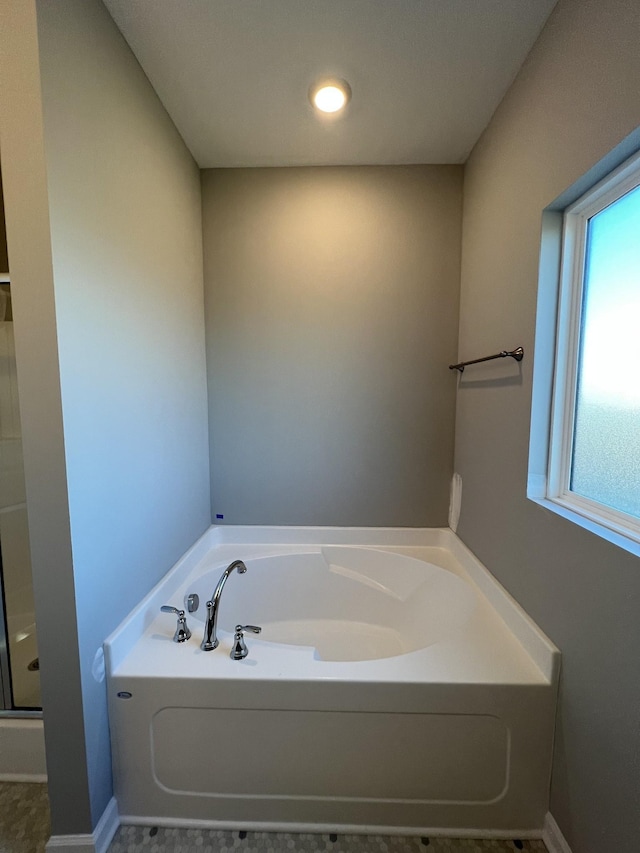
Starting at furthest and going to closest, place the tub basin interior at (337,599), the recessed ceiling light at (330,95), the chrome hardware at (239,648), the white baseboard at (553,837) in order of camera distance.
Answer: the tub basin interior at (337,599), the recessed ceiling light at (330,95), the chrome hardware at (239,648), the white baseboard at (553,837)

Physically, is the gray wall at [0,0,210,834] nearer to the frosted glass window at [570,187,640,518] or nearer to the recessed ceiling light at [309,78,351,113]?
the recessed ceiling light at [309,78,351,113]

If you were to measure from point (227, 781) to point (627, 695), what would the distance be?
1.17 meters


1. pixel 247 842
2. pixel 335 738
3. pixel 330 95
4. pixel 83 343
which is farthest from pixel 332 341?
pixel 247 842

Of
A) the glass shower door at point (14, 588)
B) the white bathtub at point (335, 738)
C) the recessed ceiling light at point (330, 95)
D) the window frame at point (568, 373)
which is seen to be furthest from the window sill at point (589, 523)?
the glass shower door at point (14, 588)

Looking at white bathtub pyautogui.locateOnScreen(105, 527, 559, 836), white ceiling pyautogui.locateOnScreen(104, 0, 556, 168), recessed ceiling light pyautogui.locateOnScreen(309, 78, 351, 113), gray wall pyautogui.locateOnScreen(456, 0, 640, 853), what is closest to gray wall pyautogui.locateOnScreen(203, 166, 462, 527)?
white ceiling pyautogui.locateOnScreen(104, 0, 556, 168)

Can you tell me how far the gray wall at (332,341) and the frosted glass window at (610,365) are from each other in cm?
85

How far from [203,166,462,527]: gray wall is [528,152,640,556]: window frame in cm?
79

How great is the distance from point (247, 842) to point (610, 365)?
1.79 m

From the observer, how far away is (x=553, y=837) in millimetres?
1086

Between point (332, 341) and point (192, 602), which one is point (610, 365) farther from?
point (192, 602)

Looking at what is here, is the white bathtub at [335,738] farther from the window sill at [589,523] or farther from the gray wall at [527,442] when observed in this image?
the window sill at [589,523]

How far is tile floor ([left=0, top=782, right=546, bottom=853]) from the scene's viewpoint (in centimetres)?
110

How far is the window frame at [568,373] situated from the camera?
1075 millimetres

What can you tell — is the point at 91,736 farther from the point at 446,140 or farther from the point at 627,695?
the point at 446,140
